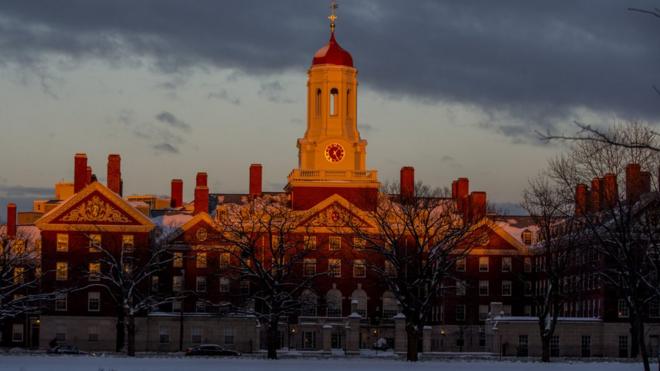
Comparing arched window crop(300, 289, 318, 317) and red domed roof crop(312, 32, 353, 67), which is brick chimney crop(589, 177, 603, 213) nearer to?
arched window crop(300, 289, 318, 317)

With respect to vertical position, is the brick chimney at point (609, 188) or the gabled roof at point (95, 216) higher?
the gabled roof at point (95, 216)

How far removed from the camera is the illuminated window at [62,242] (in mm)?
115312

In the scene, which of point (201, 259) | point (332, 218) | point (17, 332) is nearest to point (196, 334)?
point (201, 259)

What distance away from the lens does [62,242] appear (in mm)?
115438

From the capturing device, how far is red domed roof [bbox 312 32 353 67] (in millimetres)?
126312

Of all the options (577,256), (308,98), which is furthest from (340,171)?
(577,256)

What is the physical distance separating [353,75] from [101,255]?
29.1 m

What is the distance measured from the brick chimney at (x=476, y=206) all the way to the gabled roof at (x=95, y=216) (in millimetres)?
26121

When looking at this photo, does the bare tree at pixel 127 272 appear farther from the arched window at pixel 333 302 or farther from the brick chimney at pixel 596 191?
the brick chimney at pixel 596 191

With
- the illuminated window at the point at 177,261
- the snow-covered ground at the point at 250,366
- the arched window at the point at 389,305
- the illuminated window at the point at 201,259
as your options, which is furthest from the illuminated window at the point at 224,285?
the snow-covered ground at the point at 250,366

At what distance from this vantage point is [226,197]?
136m

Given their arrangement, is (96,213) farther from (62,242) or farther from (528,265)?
(528,265)

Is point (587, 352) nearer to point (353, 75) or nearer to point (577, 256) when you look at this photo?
point (577, 256)

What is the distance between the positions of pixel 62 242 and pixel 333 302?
76.9ft
